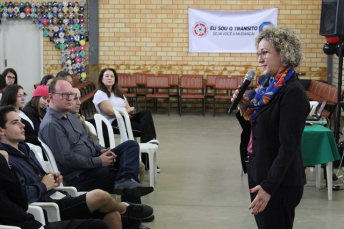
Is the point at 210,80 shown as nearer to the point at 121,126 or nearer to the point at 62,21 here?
the point at 62,21

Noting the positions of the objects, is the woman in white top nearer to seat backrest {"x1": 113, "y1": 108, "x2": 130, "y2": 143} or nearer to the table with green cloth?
seat backrest {"x1": 113, "y1": 108, "x2": 130, "y2": 143}

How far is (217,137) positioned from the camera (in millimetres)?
8867

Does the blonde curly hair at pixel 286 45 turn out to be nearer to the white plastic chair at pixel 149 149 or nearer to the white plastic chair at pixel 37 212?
the white plastic chair at pixel 37 212

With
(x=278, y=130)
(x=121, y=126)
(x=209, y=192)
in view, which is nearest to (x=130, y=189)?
(x=209, y=192)

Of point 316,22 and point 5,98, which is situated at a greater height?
point 316,22

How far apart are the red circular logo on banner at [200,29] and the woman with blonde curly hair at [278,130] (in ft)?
31.2

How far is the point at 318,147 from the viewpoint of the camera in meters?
5.26

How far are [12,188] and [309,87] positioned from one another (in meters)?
9.26

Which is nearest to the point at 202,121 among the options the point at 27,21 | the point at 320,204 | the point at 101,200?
the point at 27,21

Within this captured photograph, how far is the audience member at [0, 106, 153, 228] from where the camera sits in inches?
132

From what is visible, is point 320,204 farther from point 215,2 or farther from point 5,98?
point 215,2

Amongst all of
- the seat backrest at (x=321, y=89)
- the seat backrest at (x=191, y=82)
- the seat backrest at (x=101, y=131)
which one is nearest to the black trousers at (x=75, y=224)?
the seat backrest at (x=101, y=131)

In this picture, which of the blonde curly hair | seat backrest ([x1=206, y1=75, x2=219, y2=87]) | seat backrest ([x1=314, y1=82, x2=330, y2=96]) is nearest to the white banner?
seat backrest ([x1=206, y1=75, x2=219, y2=87])

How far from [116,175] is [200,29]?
803 cm
